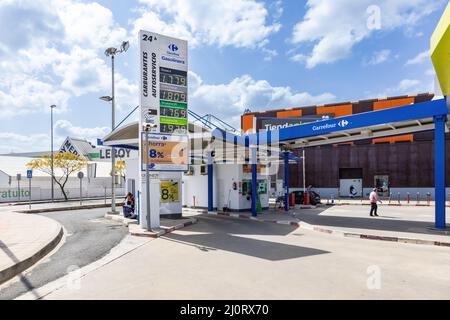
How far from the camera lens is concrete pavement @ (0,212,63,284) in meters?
7.78

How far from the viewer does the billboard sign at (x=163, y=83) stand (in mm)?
14133

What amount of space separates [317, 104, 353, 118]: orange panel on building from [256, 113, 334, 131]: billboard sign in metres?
0.43

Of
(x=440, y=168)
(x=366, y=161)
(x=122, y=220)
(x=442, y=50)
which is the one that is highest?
(x=442, y=50)

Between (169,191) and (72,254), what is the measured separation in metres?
7.86

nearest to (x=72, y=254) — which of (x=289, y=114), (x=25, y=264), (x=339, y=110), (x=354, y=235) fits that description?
(x=25, y=264)

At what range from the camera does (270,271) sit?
24.3ft

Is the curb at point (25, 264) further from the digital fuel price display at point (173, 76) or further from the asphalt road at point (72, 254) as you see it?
the digital fuel price display at point (173, 76)

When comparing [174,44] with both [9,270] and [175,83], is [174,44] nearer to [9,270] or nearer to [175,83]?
[175,83]

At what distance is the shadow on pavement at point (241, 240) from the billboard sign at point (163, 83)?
4.55 meters

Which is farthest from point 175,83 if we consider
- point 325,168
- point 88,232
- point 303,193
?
point 325,168

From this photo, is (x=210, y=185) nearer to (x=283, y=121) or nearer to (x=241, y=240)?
(x=241, y=240)

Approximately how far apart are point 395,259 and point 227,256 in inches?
165

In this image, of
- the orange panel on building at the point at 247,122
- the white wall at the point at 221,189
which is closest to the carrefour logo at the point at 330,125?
the white wall at the point at 221,189

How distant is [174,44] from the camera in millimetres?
14992
